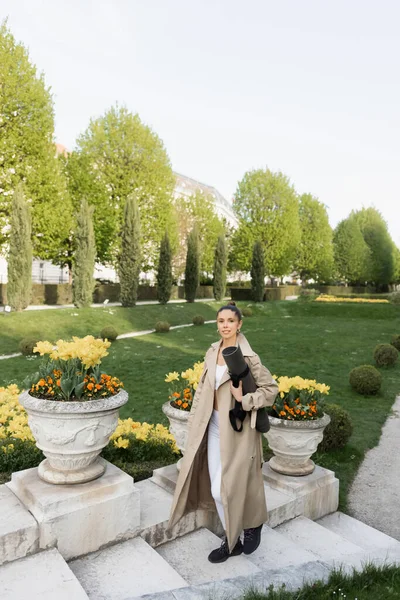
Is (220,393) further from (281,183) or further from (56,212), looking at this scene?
(281,183)

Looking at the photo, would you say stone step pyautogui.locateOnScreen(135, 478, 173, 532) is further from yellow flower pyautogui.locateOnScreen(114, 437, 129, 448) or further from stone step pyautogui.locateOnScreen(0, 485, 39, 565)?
stone step pyautogui.locateOnScreen(0, 485, 39, 565)

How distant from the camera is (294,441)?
16.0 ft

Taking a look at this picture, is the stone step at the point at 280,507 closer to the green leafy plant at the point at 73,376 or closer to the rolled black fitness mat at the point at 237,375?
the rolled black fitness mat at the point at 237,375

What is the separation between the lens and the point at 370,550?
4.28 m

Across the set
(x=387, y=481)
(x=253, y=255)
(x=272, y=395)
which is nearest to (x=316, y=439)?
(x=272, y=395)

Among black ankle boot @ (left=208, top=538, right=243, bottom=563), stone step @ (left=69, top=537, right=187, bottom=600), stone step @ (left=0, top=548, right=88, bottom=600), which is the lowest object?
black ankle boot @ (left=208, top=538, right=243, bottom=563)

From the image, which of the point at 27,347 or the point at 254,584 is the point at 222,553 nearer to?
the point at 254,584

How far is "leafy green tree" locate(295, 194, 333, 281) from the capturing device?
55469 millimetres

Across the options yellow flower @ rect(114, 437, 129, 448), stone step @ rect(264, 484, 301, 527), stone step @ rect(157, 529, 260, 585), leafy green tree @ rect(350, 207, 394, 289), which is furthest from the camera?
leafy green tree @ rect(350, 207, 394, 289)

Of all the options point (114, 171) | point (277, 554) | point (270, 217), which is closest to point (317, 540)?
point (277, 554)

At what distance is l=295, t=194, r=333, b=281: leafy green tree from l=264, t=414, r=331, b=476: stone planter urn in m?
51.9

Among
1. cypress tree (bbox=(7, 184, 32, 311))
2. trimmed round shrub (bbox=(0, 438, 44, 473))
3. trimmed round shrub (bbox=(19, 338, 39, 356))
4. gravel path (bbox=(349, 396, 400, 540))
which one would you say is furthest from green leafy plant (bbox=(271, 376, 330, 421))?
cypress tree (bbox=(7, 184, 32, 311))

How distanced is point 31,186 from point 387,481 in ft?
82.9

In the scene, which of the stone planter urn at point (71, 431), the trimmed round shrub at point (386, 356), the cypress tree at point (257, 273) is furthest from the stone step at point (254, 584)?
the cypress tree at point (257, 273)
